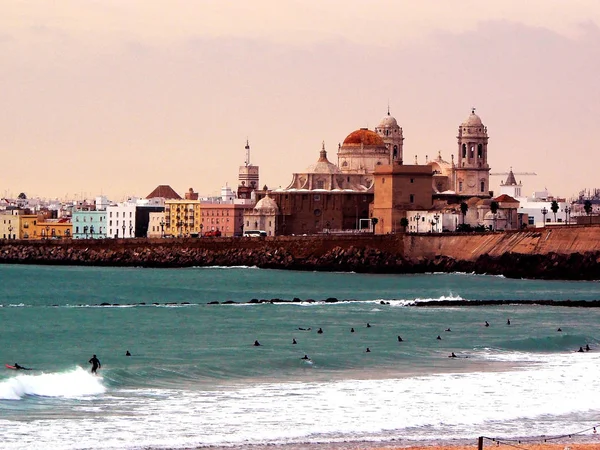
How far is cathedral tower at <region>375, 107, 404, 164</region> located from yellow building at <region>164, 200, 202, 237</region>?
21.2 meters

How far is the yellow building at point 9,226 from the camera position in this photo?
177288 mm

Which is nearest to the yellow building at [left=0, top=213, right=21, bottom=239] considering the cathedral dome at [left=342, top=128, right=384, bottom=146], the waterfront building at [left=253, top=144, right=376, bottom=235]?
the waterfront building at [left=253, top=144, right=376, bottom=235]

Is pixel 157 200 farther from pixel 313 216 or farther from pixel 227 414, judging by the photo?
pixel 227 414

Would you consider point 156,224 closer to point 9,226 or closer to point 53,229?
point 53,229

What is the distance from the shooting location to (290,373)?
1941 inches

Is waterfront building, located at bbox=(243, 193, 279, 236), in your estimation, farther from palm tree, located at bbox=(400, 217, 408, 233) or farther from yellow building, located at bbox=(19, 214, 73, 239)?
yellow building, located at bbox=(19, 214, 73, 239)

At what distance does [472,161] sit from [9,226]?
55416mm

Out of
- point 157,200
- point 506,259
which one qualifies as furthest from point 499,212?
point 157,200

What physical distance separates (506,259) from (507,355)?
204 ft

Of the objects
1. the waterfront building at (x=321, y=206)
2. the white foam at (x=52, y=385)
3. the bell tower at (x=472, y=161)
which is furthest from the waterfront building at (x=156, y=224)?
the white foam at (x=52, y=385)

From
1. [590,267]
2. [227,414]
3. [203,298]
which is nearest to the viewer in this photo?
[227,414]

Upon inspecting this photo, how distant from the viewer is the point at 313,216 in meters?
149

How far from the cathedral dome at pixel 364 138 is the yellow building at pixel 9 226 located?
41.7 m

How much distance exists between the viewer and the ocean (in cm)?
3831
